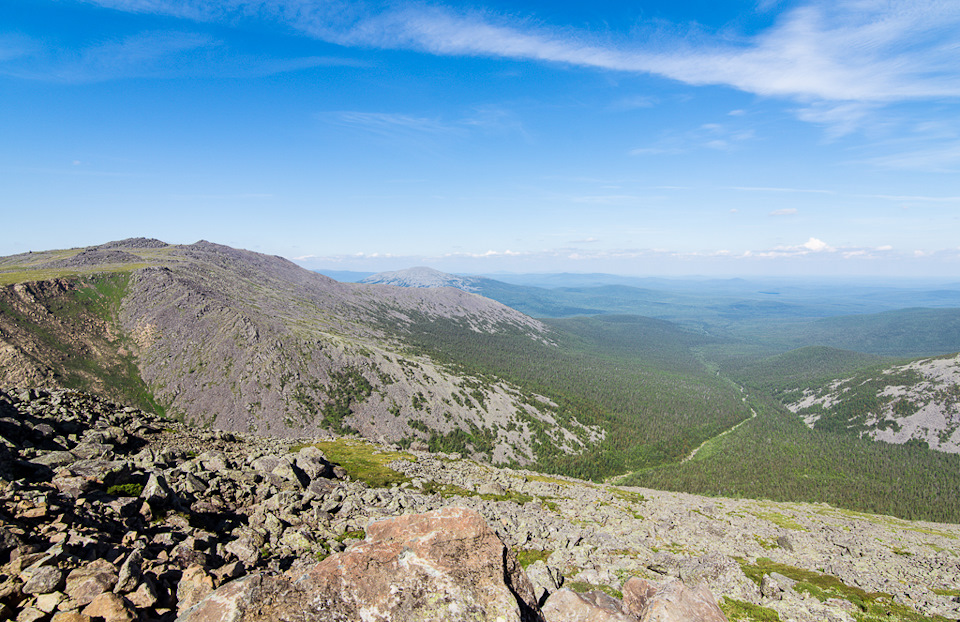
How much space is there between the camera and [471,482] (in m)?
61.1

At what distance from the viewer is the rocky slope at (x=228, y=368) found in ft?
389

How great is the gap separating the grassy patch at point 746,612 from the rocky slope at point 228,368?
110172 mm

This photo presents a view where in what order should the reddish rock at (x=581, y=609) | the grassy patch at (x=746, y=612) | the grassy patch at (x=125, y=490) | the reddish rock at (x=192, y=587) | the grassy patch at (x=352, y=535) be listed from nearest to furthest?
the reddish rock at (x=192, y=587), the reddish rock at (x=581, y=609), the grassy patch at (x=125, y=490), the grassy patch at (x=352, y=535), the grassy patch at (x=746, y=612)

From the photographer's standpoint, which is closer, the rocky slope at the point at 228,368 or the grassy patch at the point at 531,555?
the grassy patch at the point at 531,555

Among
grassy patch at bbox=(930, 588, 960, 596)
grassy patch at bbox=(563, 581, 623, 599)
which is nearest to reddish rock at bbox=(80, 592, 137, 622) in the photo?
grassy patch at bbox=(563, 581, 623, 599)

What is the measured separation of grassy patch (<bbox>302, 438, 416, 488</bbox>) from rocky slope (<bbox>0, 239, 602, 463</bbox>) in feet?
163

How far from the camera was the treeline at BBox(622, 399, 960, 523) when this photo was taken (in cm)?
12038

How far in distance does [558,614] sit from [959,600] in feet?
151

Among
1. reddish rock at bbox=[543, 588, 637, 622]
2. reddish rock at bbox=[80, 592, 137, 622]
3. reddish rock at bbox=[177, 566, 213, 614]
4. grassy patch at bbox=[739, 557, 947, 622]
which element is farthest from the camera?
grassy patch at bbox=[739, 557, 947, 622]

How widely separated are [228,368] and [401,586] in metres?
145

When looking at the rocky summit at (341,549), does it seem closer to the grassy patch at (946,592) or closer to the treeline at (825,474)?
the grassy patch at (946,592)

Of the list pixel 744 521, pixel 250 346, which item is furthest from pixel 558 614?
pixel 250 346

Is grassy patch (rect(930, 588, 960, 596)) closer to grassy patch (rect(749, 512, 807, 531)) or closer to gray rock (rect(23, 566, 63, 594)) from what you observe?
grassy patch (rect(749, 512, 807, 531))

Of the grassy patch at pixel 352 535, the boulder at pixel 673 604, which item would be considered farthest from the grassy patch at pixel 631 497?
the grassy patch at pixel 352 535
